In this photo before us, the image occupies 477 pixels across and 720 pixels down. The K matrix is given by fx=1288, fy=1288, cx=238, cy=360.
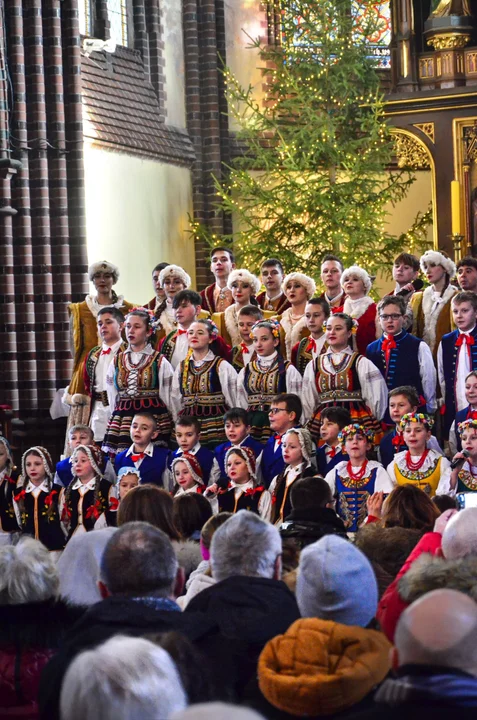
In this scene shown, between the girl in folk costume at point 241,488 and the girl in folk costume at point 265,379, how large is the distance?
1.72 ft

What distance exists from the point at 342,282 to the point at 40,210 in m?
3.39

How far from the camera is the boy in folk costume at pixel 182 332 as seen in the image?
8.71 metres

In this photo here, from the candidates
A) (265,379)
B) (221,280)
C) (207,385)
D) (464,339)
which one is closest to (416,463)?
(464,339)

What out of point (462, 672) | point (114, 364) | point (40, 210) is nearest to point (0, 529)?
point (114, 364)

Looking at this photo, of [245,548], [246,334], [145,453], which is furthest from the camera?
[246,334]

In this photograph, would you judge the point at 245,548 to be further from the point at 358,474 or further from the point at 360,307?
the point at 360,307

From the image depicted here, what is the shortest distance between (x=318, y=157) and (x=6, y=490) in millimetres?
6179

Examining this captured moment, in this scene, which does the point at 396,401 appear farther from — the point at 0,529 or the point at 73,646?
the point at 73,646

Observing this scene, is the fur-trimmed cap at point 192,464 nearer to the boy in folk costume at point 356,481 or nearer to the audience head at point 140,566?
the boy in folk costume at point 356,481

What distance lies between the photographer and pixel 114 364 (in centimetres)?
868

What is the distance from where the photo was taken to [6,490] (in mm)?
8328

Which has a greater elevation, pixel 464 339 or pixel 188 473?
pixel 464 339

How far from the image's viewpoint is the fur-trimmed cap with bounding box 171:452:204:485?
799cm

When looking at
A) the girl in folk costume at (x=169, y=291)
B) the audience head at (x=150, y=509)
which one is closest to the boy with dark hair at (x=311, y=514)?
the audience head at (x=150, y=509)
